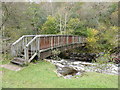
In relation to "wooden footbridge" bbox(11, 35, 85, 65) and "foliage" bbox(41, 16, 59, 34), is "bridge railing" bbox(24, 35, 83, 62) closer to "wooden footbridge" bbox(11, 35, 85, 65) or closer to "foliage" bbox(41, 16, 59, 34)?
"wooden footbridge" bbox(11, 35, 85, 65)

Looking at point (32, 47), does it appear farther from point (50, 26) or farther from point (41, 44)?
point (50, 26)

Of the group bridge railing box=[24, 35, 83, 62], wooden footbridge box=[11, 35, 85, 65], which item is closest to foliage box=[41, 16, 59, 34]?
bridge railing box=[24, 35, 83, 62]

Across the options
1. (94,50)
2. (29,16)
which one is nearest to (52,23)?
(29,16)

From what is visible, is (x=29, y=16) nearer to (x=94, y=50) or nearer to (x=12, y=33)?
(x=12, y=33)

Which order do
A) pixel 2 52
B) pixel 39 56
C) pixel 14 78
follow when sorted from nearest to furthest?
pixel 14 78
pixel 39 56
pixel 2 52

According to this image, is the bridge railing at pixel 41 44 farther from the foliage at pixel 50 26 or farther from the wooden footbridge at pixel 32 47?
the foliage at pixel 50 26

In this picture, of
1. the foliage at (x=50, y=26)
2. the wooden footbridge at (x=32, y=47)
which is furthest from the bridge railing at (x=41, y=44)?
the foliage at (x=50, y=26)

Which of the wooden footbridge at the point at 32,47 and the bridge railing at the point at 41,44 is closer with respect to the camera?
the wooden footbridge at the point at 32,47

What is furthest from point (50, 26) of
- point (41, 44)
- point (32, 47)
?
point (32, 47)

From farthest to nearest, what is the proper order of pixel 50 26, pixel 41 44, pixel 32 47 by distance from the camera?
pixel 50 26
pixel 41 44
pixel 32 47

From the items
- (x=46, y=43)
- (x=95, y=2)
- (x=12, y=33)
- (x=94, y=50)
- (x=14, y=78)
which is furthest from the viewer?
(x=95, y=2)

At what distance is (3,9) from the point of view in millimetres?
6922

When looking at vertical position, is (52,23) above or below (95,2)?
below

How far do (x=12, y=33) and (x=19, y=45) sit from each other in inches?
140
